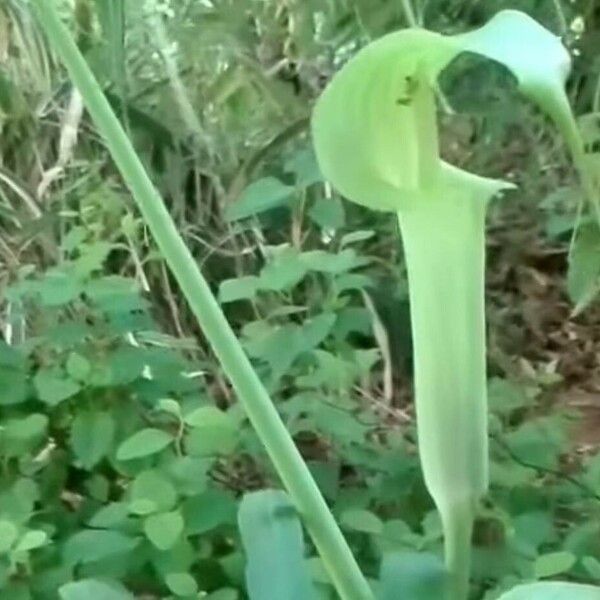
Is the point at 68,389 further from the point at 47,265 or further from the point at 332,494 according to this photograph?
the point at 47,265

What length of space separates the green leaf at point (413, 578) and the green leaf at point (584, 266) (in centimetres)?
41

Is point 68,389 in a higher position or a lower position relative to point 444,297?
lower

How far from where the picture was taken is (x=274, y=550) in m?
0.37

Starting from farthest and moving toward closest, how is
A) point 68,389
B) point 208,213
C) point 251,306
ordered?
1. point 208,213
2. point 251,306
3. point 68,389

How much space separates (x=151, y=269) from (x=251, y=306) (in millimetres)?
109

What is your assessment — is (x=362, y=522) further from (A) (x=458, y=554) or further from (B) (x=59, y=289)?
(A) (x=458, y=554)

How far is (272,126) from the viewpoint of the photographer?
3.45ft

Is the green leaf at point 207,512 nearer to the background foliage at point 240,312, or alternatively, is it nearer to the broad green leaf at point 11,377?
the background foliage at point 240,312

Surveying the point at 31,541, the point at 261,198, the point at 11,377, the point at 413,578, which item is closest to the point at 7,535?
the point at 31,541

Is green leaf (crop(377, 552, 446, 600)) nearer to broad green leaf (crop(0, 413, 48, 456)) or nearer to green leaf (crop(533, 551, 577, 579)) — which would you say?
green leaf (crop(533, 551, 577, 579))

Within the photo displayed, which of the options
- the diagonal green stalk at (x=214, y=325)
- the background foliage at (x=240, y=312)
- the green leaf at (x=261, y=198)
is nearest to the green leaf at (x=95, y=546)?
the background foliage at (x=240, y=312)

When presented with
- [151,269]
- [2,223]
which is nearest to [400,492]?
→ [151,269]

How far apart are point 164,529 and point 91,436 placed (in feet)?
0.30

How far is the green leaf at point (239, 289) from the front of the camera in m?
0.75
